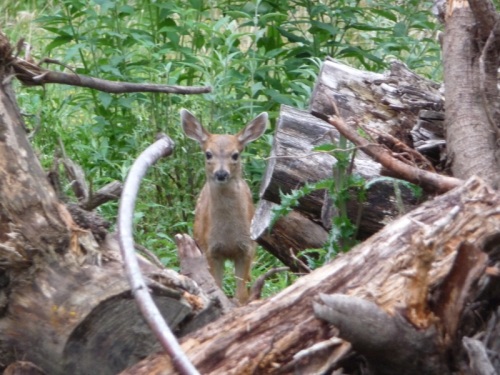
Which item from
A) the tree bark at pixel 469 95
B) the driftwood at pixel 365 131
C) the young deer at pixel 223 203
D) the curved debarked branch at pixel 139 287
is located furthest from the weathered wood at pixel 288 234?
the curved debarked branch at pixel 139 287

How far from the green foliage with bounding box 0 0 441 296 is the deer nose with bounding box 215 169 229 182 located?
1.09 feet

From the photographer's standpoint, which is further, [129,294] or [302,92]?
[302,92]

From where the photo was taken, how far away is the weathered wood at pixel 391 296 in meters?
3.79

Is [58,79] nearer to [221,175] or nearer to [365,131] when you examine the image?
[365,131]

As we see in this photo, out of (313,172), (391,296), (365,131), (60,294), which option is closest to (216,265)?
(313,172)

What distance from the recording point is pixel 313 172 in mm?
6258

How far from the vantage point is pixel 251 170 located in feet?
30.2

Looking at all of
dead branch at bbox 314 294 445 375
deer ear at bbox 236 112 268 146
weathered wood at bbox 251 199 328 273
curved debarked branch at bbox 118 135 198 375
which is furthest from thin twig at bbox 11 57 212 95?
deer ear at bbox 236 112 268 146

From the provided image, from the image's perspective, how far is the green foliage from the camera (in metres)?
8.40

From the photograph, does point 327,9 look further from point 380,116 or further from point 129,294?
point 129,294

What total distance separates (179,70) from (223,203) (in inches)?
42.9

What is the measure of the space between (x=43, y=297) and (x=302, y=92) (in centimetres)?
465

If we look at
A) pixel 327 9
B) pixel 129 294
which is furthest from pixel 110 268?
pixel 327 9

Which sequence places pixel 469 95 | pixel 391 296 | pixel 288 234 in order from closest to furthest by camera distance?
1. pixel 391 296
2. pixel 469 95
3. pixel 288 234
